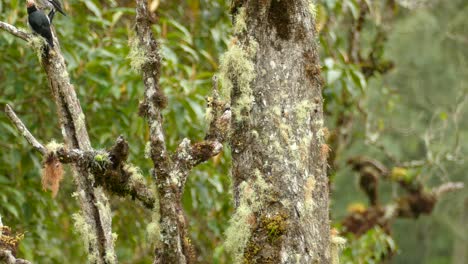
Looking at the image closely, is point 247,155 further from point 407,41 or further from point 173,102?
point 407,41

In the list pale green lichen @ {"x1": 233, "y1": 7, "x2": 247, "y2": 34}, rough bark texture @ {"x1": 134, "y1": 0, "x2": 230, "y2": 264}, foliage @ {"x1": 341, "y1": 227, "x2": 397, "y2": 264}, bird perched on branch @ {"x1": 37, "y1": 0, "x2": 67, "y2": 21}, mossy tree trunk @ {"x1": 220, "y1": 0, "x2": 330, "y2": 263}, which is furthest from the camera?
foliage @ {"x1": 341, "y1": 227, "x2": 397, "y2": 264}

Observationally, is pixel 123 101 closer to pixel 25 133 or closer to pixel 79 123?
pixel 79 123

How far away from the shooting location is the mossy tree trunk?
97.2 inches

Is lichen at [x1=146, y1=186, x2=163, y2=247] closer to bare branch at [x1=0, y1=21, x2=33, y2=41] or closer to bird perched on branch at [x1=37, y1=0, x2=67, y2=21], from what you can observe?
bare branch at [x1=0, y1=21, x2=33, y2=41]

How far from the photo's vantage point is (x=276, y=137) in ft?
8.20

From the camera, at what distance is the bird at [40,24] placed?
8.24 ft

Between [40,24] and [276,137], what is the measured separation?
2.73 ft

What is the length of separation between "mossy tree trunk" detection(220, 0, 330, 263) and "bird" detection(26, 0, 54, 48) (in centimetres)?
56

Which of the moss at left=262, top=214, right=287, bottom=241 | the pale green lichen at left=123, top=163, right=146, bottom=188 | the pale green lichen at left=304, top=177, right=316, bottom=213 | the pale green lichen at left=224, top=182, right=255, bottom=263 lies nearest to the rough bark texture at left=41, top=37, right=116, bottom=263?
the pale green lichen at left=123, top=163, right=146, bottom=188

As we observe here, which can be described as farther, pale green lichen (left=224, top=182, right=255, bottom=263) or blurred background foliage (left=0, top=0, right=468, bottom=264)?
blurred background foliage (left=0, top=0, right=468, bottom=264)

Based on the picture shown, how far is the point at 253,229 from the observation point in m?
2.50

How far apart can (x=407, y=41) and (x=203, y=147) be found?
455 inches

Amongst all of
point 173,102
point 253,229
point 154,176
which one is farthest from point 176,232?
point 173,102

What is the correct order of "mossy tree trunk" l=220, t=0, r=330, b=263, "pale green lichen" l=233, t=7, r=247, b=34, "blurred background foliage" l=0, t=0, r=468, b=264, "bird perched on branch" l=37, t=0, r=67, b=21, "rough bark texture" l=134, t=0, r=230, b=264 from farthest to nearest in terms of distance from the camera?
"blurred background foliage" l=0, t=0, r=468, b=264 → "bird perched on branch" l=37, t=0, r=67, b=21 → "pale green lichen" l=233, t=7, r=247, b=34 → "mossy tree trunk" l=220, t=0, r=330, b=263 → "rough bark texture" l=134, t=0, r=230, b=264
